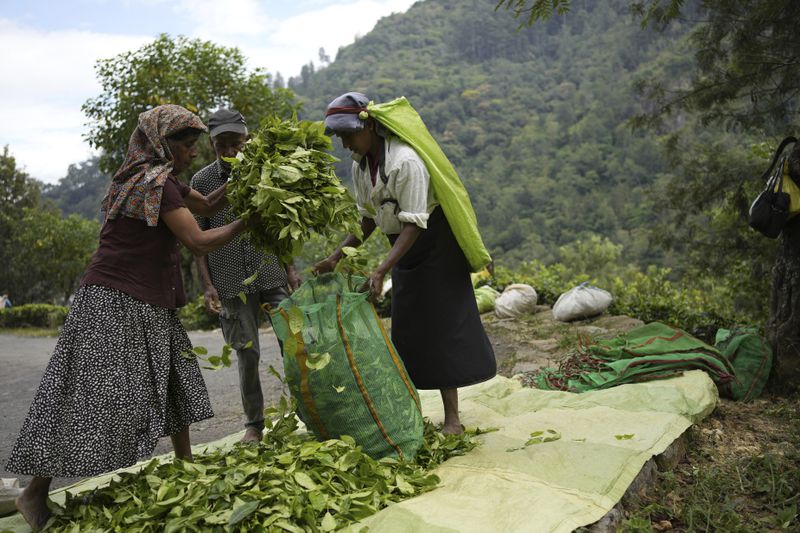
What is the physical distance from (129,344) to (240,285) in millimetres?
872

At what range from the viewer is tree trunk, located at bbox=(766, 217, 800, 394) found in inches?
160

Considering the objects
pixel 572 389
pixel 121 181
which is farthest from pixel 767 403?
pixel 121 181

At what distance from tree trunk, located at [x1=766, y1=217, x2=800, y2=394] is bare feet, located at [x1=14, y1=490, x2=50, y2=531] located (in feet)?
13.1

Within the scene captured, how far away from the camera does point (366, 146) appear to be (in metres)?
2.90

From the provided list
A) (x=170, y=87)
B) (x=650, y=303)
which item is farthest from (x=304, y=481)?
(x=170, y=87)

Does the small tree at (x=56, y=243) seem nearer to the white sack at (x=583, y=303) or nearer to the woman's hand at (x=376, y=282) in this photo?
the white sack at (x=583, y=303)

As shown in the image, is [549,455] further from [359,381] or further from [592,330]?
[592,330]

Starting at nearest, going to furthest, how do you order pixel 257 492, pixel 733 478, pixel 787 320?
pixel 257 492, pixel 733 478, pixel 787 320

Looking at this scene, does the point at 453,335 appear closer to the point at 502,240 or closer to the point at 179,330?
the point at 179,330

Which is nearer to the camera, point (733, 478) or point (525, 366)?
point (733, 478)

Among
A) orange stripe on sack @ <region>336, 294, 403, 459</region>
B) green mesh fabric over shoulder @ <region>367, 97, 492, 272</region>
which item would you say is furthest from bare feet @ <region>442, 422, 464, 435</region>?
green mesh fabric over shoulder @ <region>367, 97, 492, 272</region>

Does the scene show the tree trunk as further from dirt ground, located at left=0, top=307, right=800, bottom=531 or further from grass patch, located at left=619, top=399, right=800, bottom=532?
grass patch, located at left=619, top=399, right=800, bottom=532

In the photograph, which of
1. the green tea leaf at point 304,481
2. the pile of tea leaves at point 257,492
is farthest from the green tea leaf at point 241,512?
the green tea leaf at point 304,481

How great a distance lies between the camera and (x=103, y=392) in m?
2.37
